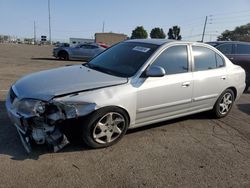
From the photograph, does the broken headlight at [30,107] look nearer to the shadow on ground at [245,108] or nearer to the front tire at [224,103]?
the front tire at [224,103]

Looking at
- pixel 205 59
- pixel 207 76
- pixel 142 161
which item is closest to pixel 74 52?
pixel 205 59

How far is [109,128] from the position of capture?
4332mm

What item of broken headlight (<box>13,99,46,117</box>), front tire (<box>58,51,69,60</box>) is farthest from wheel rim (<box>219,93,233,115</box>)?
front tire (<box>58,51,69,60</box>)

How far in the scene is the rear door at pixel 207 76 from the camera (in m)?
5.41

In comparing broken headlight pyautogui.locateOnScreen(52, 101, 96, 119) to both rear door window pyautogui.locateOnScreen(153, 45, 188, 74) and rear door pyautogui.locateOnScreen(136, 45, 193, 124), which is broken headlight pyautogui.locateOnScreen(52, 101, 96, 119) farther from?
rear door window pyautogui.locateOnScreen(153, 45, 188, 74)

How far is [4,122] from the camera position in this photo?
509 cm

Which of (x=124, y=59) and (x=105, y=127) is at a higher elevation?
(x=124, y=59)

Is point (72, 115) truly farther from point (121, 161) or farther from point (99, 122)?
point (121, 161)

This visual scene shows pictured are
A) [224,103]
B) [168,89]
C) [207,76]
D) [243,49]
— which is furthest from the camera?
[243,49]

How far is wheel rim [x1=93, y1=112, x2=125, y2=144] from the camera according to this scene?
4.22 meters

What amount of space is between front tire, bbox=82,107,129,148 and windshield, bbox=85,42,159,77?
68 centimetres

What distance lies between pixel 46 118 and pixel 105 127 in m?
0.84

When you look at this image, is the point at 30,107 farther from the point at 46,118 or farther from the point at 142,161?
the point at 142,161

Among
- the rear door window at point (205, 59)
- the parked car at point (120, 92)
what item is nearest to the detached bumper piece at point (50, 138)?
the parked car at point (120, 92)
